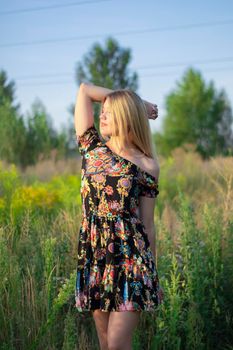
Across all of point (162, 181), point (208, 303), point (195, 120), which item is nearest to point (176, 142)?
point (195, 120)

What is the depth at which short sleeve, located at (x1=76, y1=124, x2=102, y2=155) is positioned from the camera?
2.80 m

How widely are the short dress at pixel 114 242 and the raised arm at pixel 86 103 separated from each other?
20cm

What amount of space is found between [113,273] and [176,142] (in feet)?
104

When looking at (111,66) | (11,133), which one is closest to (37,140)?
(11,133)

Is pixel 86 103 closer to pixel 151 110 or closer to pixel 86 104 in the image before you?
pixel 86 104

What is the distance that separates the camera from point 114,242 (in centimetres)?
260

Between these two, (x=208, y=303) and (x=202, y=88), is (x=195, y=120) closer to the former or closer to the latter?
(x=202, y=88)

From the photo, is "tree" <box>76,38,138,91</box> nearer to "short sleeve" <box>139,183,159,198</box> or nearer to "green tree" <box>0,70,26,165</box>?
"green tree" <box>0,70,26,165</box>

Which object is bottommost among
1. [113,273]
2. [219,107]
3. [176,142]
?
[113,273]

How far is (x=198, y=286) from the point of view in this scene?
3.89m

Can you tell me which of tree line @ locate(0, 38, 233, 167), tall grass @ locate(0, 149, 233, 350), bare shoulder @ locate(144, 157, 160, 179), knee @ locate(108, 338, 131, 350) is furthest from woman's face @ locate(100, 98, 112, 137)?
tree line @ locate(0, 38, 233, 167)

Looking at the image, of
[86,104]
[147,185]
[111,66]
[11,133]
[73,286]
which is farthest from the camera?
[111,66]

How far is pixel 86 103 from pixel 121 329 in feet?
3.86

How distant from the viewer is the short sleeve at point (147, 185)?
2713 mm
